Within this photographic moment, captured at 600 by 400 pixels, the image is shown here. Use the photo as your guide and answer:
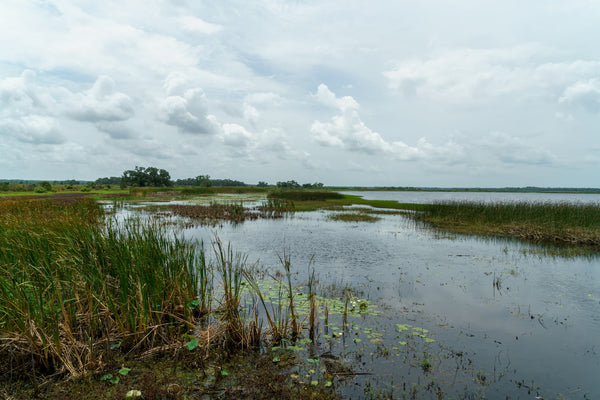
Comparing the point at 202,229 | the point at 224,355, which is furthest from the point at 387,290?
the point at 202,229

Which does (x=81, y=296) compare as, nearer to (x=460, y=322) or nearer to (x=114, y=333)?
(x=114, y=333)

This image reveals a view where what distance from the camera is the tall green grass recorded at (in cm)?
460

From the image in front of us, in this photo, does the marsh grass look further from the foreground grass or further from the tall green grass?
the tall green grass

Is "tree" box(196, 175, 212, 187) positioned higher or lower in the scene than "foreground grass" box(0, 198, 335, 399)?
higher

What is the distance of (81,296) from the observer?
6.05m

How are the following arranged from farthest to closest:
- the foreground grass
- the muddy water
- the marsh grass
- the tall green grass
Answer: the marsh grass → the muddy water → the tall green grass → the foreground grass

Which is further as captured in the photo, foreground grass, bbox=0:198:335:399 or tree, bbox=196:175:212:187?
tree, bbox=196:175:212:187

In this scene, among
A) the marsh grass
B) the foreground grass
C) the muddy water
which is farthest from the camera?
the marsh grass

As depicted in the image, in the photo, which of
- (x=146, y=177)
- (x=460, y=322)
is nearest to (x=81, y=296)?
(x=460, y=322)

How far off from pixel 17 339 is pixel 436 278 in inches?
456

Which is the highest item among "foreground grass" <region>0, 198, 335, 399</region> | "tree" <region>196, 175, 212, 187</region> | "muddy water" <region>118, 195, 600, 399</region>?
"tree" <region>196, 175, 212, 187</region>

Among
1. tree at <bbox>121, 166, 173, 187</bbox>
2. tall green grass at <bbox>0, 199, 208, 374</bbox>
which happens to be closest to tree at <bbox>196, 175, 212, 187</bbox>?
tree at <bbox>121, 166, 173, 187</bbox>

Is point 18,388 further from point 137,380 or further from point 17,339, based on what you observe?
point 137,380

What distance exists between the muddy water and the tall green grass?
10.6 feet
